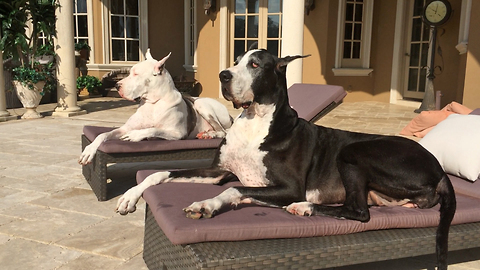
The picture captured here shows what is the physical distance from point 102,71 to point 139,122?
31.3ft

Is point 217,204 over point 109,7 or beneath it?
beneath

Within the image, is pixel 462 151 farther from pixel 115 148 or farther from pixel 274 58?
pixel 115 148

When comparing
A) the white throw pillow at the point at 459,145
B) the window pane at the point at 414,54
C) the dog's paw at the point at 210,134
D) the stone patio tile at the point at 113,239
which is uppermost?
the window pane at the point at 414,54

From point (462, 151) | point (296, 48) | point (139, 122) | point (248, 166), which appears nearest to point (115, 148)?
point (139, 122)

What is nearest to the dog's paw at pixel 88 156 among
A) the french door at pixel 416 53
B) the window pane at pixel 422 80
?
the french door at pixel 416 53

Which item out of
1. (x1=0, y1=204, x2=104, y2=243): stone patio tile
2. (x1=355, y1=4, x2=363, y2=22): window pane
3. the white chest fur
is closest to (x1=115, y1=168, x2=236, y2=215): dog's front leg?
the white chest fur

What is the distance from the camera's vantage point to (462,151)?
3.00 metres

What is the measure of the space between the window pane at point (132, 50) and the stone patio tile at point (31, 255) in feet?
36.2

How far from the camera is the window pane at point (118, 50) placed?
13.2 m

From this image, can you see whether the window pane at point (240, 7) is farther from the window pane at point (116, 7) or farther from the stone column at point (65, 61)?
the stone column at point (65, 61)

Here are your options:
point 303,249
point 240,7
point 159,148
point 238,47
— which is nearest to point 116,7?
point 240,7

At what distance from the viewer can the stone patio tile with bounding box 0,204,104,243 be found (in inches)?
120

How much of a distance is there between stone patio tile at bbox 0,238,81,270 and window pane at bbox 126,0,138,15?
37.2ft

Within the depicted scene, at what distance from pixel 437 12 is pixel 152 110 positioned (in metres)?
7.53
